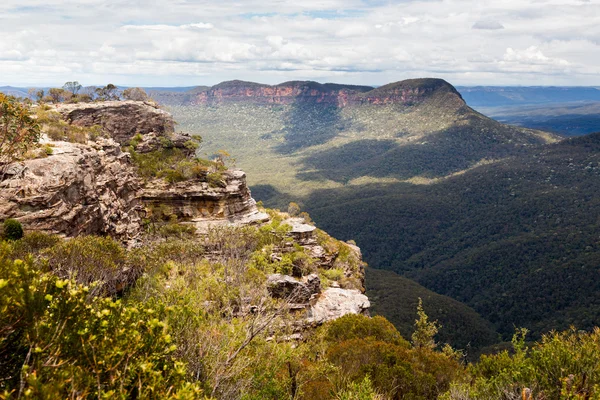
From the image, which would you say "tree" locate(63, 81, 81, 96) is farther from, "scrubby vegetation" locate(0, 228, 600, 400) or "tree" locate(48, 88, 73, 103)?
"scrubby vegetation" locate(0, 228, 600, 400)

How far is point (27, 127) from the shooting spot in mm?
31875

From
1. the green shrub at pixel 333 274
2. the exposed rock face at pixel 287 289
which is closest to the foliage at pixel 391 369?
the exposed rock face at pixel 287 289

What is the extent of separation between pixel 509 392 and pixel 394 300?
76.1 m

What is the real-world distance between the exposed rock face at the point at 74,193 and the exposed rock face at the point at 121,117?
11.0 m

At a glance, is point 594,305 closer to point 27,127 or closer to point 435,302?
point 435,302

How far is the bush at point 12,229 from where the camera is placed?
82.3 ft

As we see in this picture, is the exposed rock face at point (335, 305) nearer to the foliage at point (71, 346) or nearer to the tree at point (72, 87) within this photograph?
the foliage at point (71, 346)

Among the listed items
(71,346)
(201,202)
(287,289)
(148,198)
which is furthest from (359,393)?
(148,198)

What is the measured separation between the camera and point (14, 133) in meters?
29.6

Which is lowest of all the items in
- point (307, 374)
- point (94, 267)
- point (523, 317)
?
point (523, 317)

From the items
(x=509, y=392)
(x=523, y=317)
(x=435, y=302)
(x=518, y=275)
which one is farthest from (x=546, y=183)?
(x=509, y=392)

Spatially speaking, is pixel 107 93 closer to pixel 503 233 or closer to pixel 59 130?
pixel 59 130

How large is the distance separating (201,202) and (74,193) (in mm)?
17709

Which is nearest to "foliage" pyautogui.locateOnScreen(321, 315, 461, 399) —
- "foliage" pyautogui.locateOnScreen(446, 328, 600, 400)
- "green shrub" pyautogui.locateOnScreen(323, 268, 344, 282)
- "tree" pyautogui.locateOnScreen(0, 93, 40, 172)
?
"foliage" pyautogui.locateOnScreen(446, 328, 600, 400)
